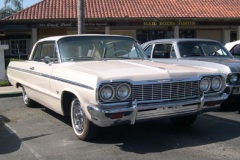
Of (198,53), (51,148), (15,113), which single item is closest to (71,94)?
(51,148)

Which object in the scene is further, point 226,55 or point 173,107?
point 226,55

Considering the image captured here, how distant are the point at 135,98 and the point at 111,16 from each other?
17525 mm

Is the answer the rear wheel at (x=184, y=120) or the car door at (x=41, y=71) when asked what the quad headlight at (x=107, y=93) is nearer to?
the car door at (x=41, y=71)

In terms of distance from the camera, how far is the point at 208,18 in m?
23.3

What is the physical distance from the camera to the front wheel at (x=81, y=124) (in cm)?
547

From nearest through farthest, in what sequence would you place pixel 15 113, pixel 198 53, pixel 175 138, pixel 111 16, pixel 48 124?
pixel 175 138
pixel 48 124
pixel 15 113
pixel 198 53
pixel 111 16

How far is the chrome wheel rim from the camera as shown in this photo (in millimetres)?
5664

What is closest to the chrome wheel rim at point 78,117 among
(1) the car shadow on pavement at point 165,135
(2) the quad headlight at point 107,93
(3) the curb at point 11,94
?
(1) the car shadow on pavement at point 165,135

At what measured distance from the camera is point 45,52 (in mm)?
7465

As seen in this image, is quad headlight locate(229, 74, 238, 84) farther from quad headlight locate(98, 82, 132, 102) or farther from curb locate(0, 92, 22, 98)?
curb locate(0, 92, 22, 98)

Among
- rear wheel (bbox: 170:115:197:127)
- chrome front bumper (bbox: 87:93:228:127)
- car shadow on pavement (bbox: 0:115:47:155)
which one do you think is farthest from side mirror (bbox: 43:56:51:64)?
rear wheel (bbox: 170:115:197:127)

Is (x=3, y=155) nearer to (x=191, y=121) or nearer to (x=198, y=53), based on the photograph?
(x=191, y=121)

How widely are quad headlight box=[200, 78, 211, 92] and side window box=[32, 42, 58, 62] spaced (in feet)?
8.25

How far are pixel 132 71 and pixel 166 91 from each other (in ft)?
1.83
